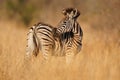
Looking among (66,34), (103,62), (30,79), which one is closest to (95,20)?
(66,34)

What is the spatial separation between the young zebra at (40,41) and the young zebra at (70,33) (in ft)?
0.93

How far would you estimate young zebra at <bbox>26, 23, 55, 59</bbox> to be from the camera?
1037cm

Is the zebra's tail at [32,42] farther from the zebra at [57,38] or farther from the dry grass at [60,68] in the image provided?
the dry grass at [60,68]

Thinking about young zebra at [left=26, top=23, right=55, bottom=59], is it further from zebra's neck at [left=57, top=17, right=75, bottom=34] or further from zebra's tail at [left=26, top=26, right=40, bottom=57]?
zebra's neck at [left=57, top=17, right=75, bottom=34]

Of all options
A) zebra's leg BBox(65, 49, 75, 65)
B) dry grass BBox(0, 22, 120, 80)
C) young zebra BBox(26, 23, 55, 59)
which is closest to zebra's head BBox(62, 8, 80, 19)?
young zebra BBox(26, 23, 55, 59)

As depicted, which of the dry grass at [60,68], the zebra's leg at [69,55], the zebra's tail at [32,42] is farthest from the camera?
the zebra's tail at [32,42]

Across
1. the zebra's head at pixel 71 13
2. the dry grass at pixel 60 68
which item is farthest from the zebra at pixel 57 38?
the dry grass at pixel 60 68

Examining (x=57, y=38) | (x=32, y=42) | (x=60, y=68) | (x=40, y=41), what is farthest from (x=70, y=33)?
(x=60, y=68)

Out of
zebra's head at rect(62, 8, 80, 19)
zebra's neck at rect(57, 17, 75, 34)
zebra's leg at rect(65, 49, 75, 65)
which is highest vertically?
zebra's head at rect(62, 8, 80, 19)

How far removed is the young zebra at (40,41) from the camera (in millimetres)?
10367

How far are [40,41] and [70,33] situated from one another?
2.53ft

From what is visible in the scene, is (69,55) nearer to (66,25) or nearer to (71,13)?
(66,25)

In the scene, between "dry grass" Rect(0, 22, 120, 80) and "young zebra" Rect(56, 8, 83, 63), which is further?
"young zebra" Rect(56, 8, 83, 63)

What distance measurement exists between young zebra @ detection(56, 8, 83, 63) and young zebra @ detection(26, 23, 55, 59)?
0.93 ft
